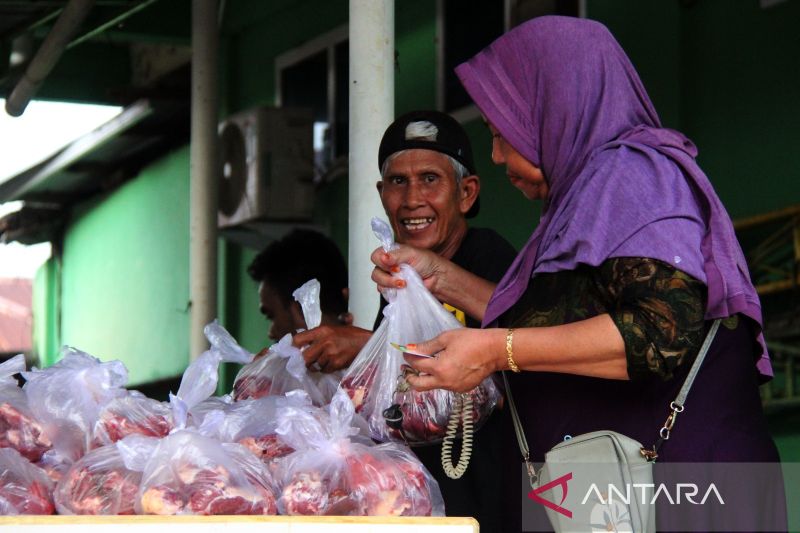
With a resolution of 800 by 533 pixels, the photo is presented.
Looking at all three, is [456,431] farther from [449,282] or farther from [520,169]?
[520,169]

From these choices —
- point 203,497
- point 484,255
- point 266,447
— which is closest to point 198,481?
point 203,497

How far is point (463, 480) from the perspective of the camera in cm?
258

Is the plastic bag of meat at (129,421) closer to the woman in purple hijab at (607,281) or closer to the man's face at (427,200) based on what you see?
the woman in purple hijab at (607,281)

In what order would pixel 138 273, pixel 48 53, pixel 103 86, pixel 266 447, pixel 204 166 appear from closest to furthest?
pixel 266 447 < pixel 48 53 < pixel 204 166 < pixel 103 86 < pixel 138 273

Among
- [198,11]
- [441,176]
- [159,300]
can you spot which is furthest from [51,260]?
[441,176]

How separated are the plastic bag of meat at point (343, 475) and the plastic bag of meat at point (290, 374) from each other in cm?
54

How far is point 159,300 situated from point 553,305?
9.71 m

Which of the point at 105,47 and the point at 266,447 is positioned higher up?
the point at 105,47

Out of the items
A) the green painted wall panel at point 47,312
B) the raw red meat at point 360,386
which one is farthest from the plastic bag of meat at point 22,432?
the green painted wall panel at point 47,312

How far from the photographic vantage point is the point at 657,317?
200 centimetres

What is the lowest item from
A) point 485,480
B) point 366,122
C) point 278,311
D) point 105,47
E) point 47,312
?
point 485,480

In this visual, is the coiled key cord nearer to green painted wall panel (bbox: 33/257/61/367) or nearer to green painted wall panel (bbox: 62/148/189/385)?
green painted wall panel (bbox: 62/148/189/385)

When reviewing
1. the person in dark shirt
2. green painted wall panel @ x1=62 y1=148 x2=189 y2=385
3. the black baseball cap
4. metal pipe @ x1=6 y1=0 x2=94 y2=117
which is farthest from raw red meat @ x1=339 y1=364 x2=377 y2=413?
green painted wall panel @ x1=62 y1=148 x2=189 y2=385

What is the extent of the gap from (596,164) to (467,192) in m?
0.92
